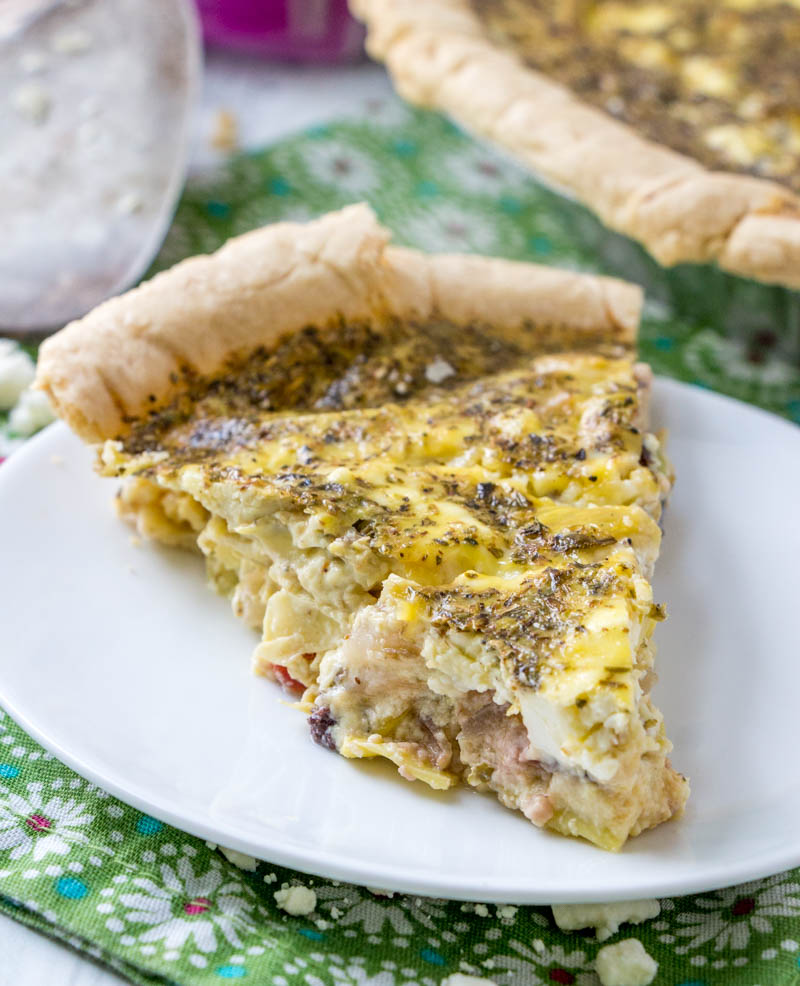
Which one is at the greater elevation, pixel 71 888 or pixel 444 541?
pixel 444 541

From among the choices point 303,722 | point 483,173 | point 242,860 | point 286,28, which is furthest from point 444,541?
point 286,28

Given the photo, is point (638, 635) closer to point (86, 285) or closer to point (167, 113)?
point (86, 285)

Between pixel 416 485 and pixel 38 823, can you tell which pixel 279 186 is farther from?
pixel 38 823

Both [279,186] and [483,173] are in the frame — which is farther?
[483,173]

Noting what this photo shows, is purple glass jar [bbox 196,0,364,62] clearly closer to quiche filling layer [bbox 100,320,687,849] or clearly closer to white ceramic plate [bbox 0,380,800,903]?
quiche filling layer [bbox 100,320,687,849]

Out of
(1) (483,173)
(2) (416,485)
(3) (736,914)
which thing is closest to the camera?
(3) (736,914)

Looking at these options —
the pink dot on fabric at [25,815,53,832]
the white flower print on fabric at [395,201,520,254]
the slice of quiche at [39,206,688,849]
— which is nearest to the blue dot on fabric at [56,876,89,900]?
the pink dot on fabric at [25,815,53,832]

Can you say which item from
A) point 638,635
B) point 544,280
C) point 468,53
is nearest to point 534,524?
point 638,635


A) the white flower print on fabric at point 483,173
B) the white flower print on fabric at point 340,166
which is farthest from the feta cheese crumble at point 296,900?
the white flower print on fabric at point 483,173
